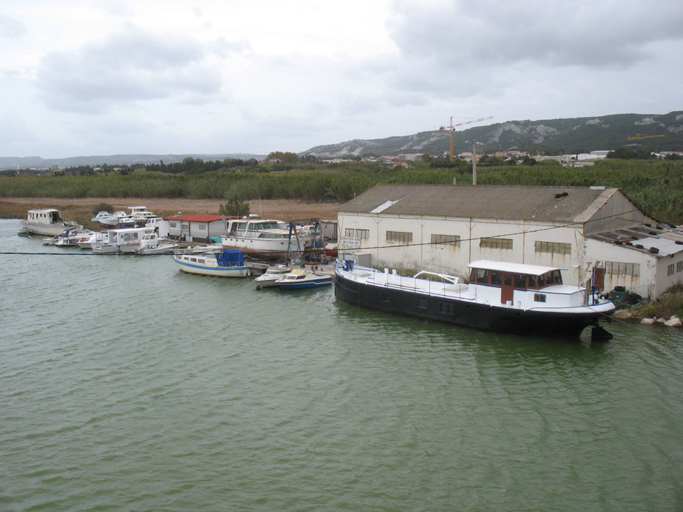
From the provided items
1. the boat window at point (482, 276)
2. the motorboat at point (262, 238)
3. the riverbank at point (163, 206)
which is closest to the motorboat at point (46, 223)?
the riverbank at point (163, 206)

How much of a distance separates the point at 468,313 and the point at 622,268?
25.9 ft

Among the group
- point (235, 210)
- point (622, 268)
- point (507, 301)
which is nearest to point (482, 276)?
point (507, 301)

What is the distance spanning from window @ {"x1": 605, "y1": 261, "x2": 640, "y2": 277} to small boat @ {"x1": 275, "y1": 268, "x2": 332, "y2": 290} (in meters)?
15.7

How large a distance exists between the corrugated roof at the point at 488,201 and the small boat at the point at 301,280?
188 inches

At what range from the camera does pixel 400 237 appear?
32906 millimetres

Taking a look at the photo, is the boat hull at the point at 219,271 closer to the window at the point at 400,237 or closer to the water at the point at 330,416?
the water at the point at 330,416

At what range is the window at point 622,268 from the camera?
83.9ft

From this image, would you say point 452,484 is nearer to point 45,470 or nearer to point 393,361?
point 393,361

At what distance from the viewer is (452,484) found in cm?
1333

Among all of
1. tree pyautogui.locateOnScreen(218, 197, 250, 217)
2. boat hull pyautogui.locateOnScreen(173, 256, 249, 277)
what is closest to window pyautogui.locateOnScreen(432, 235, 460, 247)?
boat hull pyautogui.locateOnScreen(173, 256, 249, 277)

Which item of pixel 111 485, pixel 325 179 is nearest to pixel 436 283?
pixel 111 485

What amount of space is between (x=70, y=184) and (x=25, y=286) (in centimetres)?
7125

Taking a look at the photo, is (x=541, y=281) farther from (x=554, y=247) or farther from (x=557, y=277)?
(x=554, y=247)

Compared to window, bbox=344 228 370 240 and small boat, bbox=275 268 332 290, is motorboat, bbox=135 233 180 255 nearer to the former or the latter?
small boat, bbox=275 268 332 290
